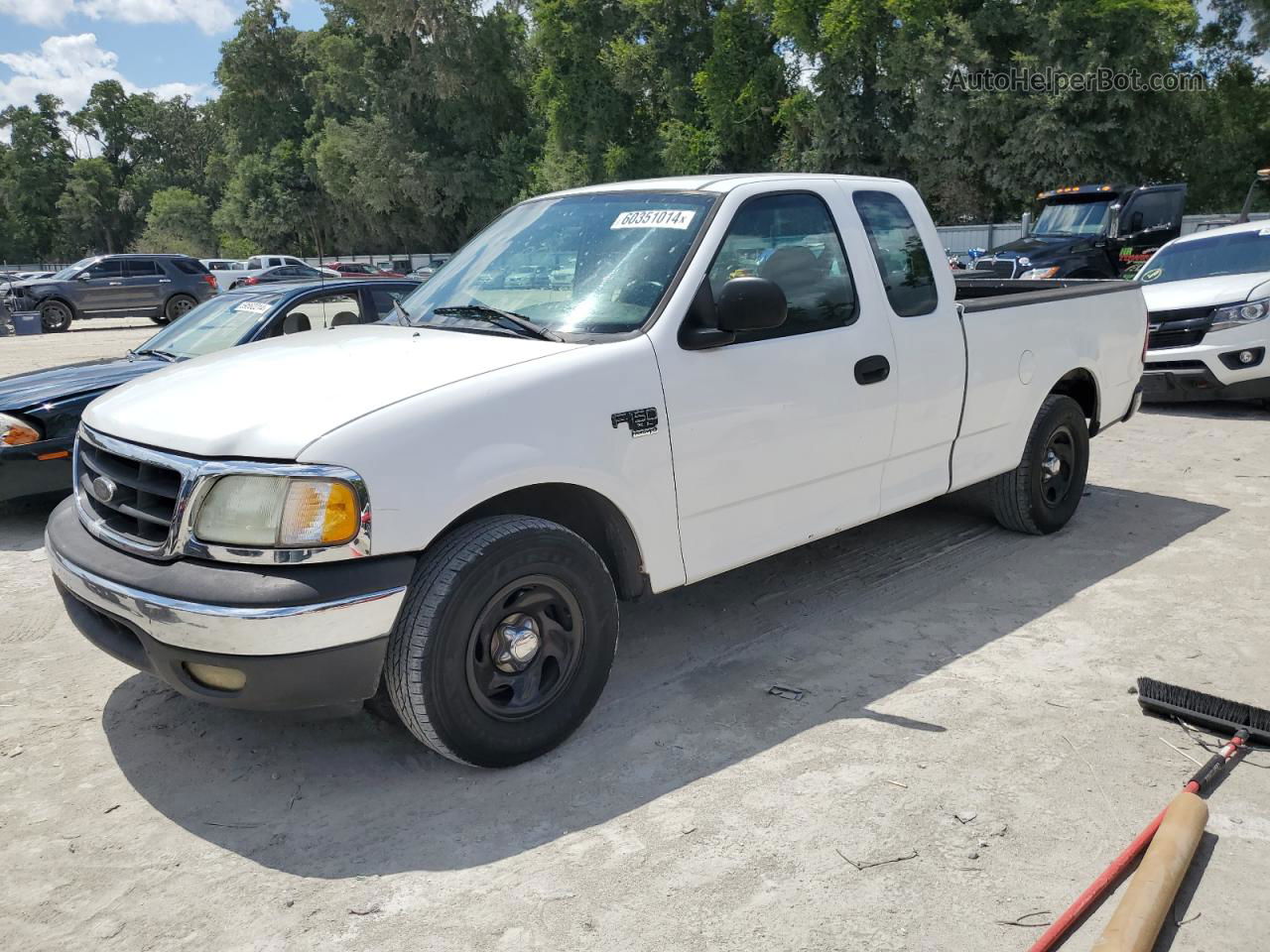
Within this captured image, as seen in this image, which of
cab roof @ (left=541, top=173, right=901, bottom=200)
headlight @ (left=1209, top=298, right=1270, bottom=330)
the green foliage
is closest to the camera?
cab roof @ (left=541, top=173, right=901, bottom=200)

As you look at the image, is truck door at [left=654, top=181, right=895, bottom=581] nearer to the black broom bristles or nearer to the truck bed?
the truck bed

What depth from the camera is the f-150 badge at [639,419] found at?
11.7 ft

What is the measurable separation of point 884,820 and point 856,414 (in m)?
1.82

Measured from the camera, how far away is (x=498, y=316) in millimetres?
4000

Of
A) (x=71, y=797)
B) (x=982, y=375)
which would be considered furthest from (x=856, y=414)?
(x=71, y=797)

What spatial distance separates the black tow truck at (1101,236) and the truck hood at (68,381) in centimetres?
1364

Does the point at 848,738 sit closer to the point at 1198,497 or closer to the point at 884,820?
the point at 884,820

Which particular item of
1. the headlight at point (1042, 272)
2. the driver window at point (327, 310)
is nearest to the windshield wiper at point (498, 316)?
the driver window at point (327, 310)

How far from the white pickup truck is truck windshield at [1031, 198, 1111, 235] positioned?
48.5 feet

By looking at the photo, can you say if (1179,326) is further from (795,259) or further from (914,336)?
(795,259)

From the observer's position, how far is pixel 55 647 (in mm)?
4715

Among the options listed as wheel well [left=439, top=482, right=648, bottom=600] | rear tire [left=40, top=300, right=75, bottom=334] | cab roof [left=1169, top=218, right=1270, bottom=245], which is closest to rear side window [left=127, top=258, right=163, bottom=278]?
rear tire [left=40, top=300, right=75, bottom=334]

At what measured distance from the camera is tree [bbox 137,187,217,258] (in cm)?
7050

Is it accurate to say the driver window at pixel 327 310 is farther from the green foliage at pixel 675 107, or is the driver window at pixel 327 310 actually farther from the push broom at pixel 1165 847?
the green foliage at pixel 675 107
